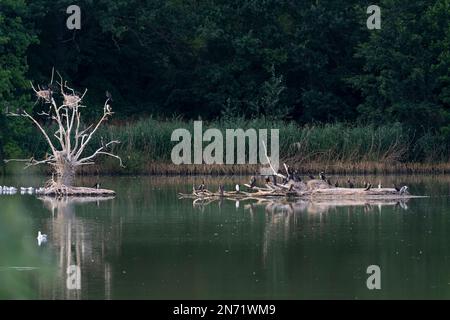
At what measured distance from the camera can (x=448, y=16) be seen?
134 feet

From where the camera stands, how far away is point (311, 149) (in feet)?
120

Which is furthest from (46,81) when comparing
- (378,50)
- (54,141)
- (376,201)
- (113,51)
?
(376,201)

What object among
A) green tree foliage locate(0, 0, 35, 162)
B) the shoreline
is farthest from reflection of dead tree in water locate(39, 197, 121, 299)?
green tree foliage locate(0, 0, 35, 162)

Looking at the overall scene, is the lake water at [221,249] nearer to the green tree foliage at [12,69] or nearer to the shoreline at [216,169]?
the shoreline at [216,169]

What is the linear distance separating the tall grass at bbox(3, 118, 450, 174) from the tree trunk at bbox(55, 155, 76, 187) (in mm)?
7007

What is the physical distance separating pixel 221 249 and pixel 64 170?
32.1 ft

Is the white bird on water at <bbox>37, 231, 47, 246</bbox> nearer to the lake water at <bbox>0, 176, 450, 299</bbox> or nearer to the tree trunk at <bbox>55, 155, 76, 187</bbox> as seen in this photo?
the lake water at <bbox>0, 176, 450, 299</bbox>

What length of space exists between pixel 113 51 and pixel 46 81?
3804 mm

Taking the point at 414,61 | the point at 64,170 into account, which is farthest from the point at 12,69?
the point at 414,61

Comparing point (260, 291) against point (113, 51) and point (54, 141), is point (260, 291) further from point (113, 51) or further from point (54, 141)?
point (113, 51)

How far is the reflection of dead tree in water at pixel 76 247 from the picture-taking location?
15.6 metres

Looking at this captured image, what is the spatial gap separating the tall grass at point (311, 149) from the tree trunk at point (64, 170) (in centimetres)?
701

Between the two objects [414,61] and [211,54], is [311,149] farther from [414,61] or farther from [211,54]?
[211,54]

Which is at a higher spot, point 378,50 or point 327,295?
point 378,50
